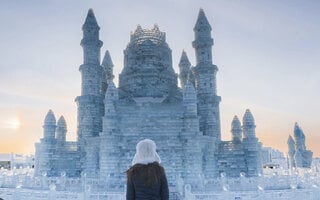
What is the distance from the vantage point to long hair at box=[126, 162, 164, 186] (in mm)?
4012

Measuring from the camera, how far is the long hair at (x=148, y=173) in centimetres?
401

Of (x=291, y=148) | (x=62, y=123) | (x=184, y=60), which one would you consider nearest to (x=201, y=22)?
(x=184, y=60)

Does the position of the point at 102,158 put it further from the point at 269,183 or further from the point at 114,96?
the point at 269,183

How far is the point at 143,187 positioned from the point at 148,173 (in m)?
0.18

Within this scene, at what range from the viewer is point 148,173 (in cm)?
404

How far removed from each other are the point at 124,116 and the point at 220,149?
354 inches

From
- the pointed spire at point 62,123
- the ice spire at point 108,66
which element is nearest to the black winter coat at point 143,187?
the pointed spire at point 62,123

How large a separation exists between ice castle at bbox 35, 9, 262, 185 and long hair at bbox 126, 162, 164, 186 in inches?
658

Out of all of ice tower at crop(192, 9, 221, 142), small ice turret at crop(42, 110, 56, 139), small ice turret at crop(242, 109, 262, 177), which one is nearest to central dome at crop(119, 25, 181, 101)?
ice tower at crop(192, 9, 221, 142)

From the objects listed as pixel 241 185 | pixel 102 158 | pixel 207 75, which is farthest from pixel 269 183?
pixel 207 75

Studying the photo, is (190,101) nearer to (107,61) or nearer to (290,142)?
(107,61)

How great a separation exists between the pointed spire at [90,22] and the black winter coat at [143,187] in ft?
96.8

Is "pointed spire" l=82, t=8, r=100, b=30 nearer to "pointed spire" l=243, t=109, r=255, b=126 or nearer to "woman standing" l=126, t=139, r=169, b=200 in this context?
"pointed spire" l=243, t=109, r=255, b=126

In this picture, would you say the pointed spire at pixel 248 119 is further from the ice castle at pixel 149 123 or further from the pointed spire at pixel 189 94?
the pointed spire at pixel 189 94
